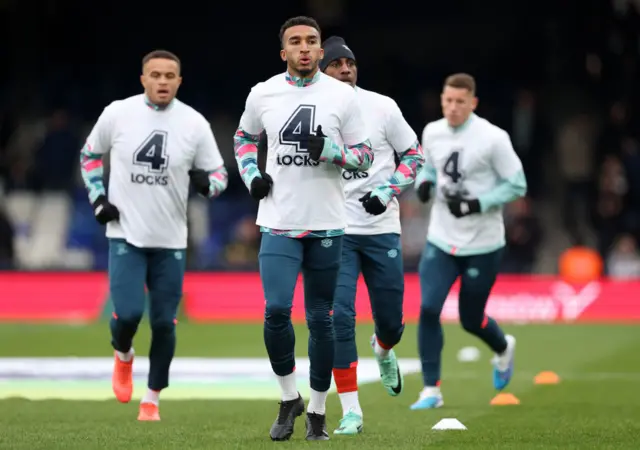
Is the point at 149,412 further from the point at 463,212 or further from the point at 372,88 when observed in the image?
the point at 372,88

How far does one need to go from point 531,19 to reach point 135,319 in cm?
1872

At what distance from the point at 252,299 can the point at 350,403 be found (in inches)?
480

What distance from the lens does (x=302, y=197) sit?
28.9 feet

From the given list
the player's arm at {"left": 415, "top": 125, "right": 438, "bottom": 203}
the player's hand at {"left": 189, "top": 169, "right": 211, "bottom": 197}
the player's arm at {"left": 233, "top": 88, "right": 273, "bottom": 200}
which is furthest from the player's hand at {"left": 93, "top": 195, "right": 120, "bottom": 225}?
the player's arm at {"left": 415, "top": 125, "right": 438, "bottom": 203}

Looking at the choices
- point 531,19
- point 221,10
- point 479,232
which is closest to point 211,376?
point 479,232

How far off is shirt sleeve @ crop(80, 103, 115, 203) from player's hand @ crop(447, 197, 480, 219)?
111 inches

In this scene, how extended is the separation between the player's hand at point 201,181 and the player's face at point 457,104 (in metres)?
2.33

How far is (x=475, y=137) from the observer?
1166 cm

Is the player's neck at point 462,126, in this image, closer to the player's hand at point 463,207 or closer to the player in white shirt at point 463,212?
the player in white shirt at point 463,212

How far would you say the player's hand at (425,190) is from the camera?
11688 millimetres

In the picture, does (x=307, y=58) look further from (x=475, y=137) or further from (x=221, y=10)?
(x=221, y=10)

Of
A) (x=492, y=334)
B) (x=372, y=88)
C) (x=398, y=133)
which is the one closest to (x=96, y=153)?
(x=398, y=133)

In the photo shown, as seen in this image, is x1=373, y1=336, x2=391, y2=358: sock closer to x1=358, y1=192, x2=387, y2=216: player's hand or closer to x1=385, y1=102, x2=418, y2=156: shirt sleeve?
x1=385, y1=102, x2=418, y2=156: shirt sleeve

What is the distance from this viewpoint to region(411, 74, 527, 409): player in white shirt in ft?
37.6
